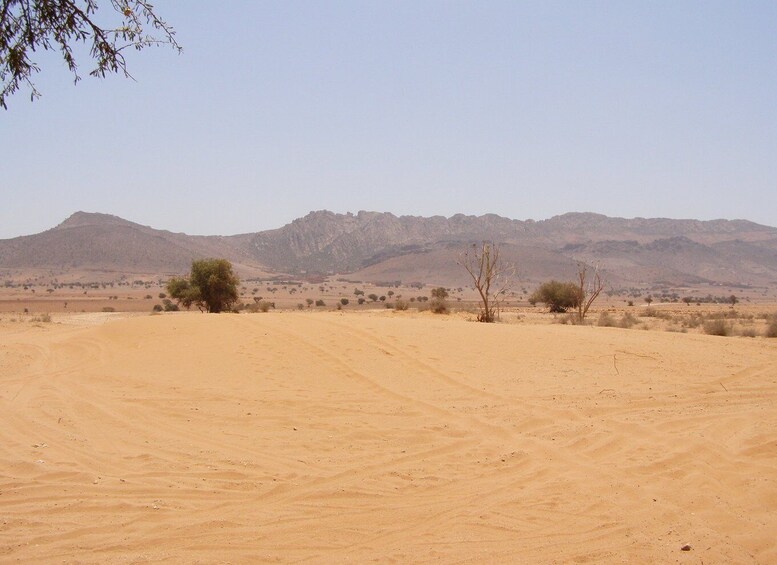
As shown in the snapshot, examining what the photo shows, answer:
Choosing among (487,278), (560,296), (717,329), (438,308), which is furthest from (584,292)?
(717,329)

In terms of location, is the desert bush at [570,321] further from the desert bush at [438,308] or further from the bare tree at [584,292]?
the desert bush at [438,308]

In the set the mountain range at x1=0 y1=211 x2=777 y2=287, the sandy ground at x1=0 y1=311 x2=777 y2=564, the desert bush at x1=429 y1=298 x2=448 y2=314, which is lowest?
the sandy ground at x1=0 y1=311 x2=777 y2=564

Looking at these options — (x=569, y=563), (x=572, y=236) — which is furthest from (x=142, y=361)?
(x=572, y=236)

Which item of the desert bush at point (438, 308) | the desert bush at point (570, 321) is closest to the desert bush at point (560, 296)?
the desert bush at point (570, 321)

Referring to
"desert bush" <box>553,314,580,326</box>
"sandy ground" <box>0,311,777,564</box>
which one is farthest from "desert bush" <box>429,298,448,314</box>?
"sandy ground" <box>0,311,777,564</box>

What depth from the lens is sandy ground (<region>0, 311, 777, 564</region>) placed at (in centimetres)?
582

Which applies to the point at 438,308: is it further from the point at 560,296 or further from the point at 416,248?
the point at 416,248

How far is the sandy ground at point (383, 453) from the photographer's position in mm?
5824

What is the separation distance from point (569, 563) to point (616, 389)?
711 cm

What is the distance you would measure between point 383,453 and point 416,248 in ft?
391

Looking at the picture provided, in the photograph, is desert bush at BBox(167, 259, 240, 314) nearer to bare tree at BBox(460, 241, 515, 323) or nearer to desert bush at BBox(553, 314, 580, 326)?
bare tree at BBox(460, 241, 515, 323)

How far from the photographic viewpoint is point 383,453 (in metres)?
8.22

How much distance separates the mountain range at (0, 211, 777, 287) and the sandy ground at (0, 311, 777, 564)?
82106mm

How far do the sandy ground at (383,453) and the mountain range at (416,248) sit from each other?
269 ft
